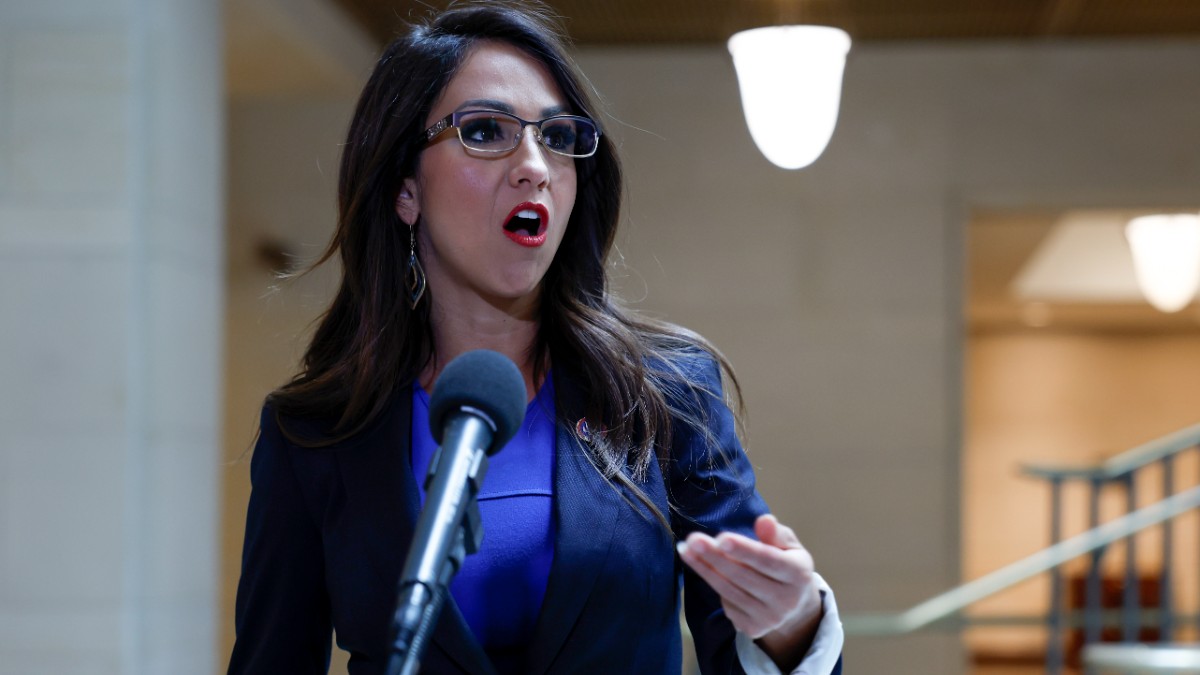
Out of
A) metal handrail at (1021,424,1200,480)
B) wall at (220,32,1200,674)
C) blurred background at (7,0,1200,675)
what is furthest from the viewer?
wall at (220,32,1200,674)

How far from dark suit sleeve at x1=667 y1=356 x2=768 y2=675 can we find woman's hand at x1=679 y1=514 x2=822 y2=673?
0.53 feet

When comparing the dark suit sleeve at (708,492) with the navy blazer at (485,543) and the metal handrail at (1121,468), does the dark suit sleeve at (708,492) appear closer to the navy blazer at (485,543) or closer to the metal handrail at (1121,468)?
the navy blazer at (485,543)

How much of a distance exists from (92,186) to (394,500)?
2065 mm

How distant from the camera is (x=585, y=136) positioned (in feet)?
4.03

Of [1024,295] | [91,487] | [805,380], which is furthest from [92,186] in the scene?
[1024,295]

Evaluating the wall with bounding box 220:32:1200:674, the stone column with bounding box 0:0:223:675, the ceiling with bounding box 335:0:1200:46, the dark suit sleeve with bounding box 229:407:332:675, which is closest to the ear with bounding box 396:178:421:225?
the dark suit sleeve with bounding box 229:407:332:675

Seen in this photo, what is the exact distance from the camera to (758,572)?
90 centimetres

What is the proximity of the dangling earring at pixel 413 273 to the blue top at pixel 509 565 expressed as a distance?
0.68ft

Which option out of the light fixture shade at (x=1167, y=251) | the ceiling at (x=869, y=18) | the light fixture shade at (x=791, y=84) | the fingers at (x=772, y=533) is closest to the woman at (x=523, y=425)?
the fingers at (x=772, y=533)

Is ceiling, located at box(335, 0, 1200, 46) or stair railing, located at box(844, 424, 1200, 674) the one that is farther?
ceiling, located at box(335, 0, 1200, 46)

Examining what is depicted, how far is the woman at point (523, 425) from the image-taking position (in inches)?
44.2

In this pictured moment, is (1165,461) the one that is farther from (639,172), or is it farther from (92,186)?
(92,186)

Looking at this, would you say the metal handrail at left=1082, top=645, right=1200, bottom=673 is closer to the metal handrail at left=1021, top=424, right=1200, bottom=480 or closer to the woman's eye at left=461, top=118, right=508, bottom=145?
the metal handrail at left=1021, top=424, right=1200, bottom=480

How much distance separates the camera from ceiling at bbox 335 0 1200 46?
175 inches
